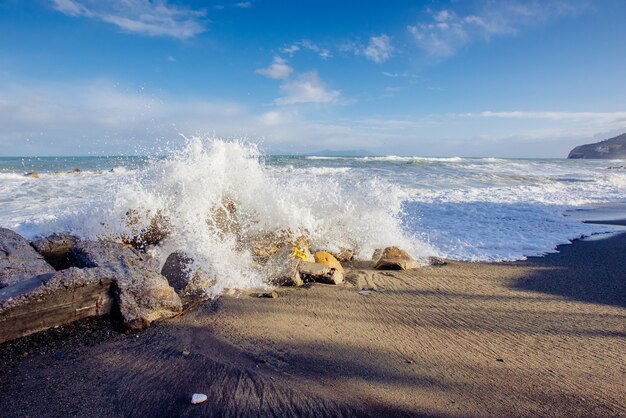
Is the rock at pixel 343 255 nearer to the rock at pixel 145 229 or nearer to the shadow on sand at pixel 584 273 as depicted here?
the shadow on sand at pixel 584 273

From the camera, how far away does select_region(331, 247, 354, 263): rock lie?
5.18 metres

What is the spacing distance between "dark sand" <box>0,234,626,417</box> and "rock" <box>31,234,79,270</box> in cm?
140

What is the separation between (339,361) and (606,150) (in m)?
79.9

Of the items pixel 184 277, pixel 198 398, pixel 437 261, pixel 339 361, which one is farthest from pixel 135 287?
pixel 437 261

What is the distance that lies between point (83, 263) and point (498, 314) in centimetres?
383

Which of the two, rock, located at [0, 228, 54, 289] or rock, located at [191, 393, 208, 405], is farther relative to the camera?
rock, located at [0, 228, 54, 289]

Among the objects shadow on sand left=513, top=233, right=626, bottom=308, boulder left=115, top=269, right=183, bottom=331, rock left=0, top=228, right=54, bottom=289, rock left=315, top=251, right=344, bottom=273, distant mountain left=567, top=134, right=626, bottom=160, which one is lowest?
shadow on sand left=513, top=233, right=626, bottom=308

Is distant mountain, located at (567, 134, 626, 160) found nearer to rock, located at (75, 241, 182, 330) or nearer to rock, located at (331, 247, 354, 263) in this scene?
rock, located at (331, 247, 354, 263)

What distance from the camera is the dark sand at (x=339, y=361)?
6.55 ft

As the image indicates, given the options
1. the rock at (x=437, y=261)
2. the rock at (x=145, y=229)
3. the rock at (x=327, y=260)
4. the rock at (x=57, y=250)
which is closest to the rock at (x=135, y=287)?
the rock at (x=57, y=250)

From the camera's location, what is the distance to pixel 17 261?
10.3 feet

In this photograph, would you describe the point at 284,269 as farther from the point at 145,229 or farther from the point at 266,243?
the point at 145,229

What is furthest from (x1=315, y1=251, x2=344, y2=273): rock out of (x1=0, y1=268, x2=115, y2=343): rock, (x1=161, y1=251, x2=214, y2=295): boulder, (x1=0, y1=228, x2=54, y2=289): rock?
(x1=0, y1=228, x2=54, y2=289): rock

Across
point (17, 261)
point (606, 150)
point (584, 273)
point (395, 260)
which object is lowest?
point (584, 273)
